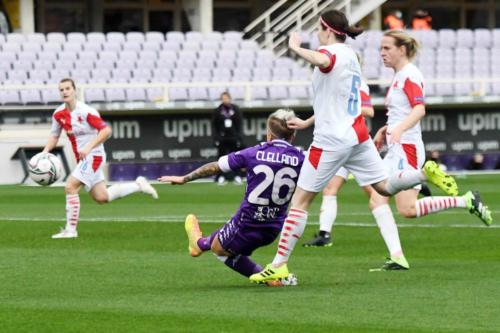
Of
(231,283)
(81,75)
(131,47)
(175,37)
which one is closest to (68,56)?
(81,75)

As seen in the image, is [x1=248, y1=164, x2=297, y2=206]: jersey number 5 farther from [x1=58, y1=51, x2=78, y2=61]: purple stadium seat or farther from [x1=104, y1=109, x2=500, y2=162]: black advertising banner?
[x1=58, y1=51, x2=78, y2=61]: purple stadium seat

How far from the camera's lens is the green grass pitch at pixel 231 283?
927cm

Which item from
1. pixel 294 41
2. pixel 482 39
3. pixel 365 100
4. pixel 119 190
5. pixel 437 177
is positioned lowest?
pixel 119 190

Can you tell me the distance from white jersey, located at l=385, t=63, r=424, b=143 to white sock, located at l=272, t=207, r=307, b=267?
1.79 meters

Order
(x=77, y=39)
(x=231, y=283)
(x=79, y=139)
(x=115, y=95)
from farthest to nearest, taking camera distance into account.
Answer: (x=77, y=39)
(x=115, y=95)
(x=79, y=139)
(x=231, y=283)

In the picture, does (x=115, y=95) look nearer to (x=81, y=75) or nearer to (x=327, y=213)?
(x=81, y=75)

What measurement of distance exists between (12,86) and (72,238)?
15.1m

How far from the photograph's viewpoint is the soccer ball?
17406 millimetres

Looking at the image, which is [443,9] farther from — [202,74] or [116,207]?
[116,207]

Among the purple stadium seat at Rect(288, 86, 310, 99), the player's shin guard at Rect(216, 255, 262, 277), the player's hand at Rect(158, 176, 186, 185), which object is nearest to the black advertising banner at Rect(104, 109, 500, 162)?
the purple stadium seat at Rect(288, 86, 310, 99)

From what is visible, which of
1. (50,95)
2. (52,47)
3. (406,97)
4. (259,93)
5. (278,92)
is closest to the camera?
(406,97)

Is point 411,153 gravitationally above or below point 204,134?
above

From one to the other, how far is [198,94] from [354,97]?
24.2 meters

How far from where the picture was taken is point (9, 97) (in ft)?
108
